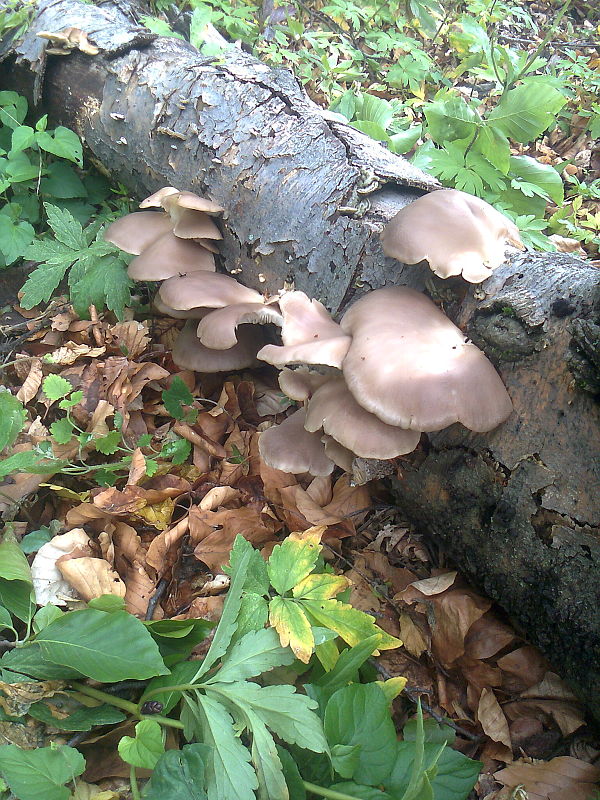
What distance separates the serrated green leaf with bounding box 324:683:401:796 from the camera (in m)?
1.73

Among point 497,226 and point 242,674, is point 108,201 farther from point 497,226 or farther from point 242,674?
point 242,674

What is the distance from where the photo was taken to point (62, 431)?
274cm

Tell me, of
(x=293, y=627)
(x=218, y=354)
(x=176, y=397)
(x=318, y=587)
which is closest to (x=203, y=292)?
(x=218, y=354)

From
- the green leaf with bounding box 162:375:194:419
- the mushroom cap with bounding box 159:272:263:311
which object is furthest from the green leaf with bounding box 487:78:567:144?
the green leaf with bounding box 162:375:194:419

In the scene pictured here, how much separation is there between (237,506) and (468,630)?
1.17 metres

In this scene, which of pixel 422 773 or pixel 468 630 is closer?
pixel 422 773

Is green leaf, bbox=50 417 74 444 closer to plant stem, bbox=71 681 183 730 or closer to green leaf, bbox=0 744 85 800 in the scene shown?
plant stem, bbox=71 681 183 730

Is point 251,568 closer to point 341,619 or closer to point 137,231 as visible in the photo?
point 341,619

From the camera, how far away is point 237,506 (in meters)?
2.76

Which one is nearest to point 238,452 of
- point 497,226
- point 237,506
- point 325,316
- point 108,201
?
point 237,506

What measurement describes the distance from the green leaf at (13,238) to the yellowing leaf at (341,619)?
2807mm

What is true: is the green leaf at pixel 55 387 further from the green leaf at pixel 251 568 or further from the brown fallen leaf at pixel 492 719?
the brown fallen leaf at pixel 492 719

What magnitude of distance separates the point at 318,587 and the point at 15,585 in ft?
3.82

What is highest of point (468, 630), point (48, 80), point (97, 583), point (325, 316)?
point (48, 80)
